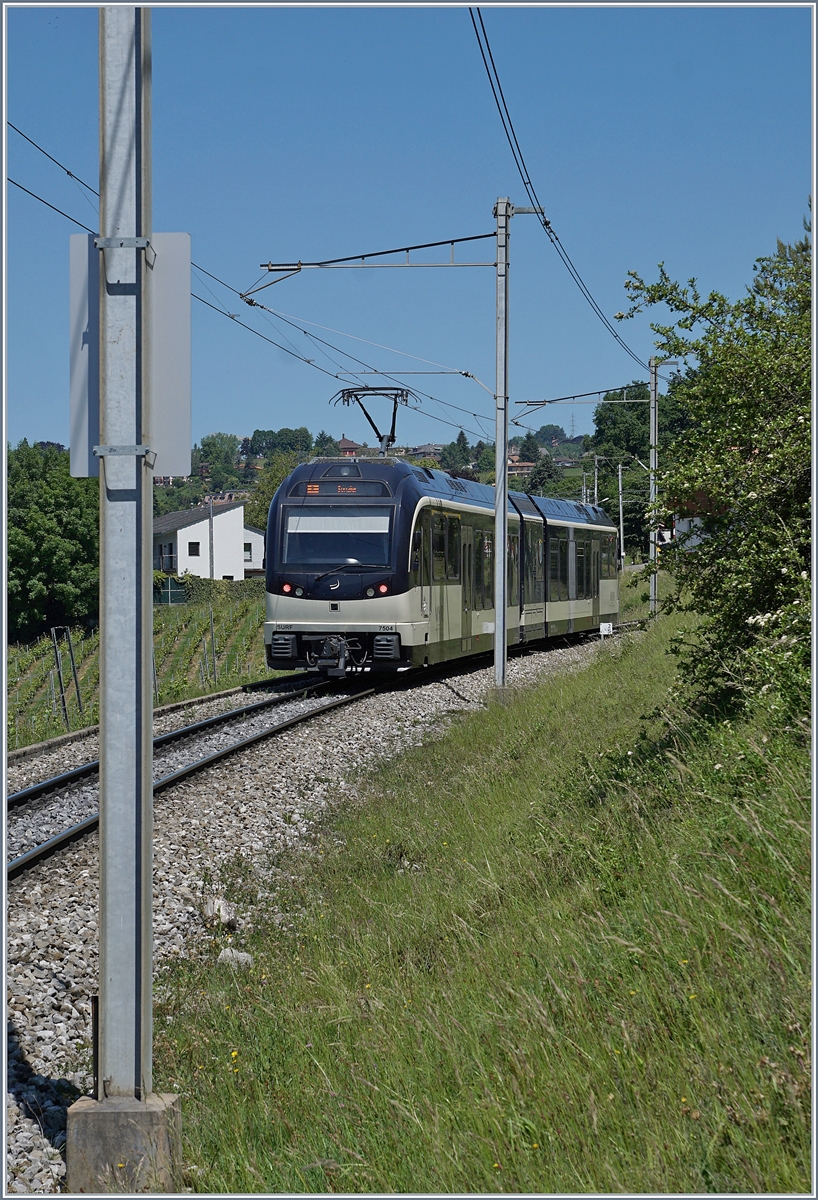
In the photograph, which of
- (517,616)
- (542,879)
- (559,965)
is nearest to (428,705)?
(517,616)

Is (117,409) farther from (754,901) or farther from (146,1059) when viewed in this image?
(754,901)

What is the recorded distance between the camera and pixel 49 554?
73.0 meters

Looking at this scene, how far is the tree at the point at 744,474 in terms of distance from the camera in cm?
759

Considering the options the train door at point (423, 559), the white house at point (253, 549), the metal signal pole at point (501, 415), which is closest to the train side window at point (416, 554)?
the train door at point (423, 559)

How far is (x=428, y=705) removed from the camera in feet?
57.5

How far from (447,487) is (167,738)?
8.21 metres

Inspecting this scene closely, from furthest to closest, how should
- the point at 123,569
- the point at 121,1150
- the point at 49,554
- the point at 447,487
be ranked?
1. the point at 49,554
2. the point at 447,487
3. the point at 123,569
4. the point at 121,1150

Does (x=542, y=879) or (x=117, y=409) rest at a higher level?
(x=117, y=409)

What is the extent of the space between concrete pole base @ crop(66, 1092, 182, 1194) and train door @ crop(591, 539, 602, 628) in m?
28.5

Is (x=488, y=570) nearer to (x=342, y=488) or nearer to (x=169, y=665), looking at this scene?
(x=342, y=488)

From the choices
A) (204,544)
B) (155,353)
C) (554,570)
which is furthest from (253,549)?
(155,353)

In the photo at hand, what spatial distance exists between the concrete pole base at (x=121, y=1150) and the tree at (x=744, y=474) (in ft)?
14.1

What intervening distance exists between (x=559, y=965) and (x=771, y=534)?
13.5ft

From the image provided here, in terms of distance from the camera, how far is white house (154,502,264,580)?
334 feet
